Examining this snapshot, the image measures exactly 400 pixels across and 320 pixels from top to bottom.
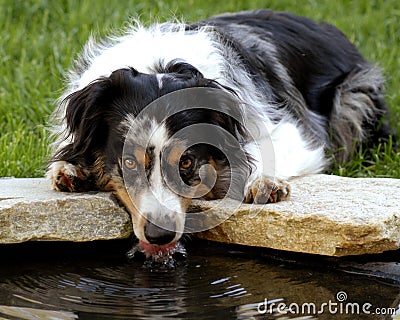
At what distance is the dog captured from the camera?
394cm

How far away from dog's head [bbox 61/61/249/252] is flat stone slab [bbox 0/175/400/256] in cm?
17

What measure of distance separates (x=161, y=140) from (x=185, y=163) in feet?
0.63

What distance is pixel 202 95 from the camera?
419 cm

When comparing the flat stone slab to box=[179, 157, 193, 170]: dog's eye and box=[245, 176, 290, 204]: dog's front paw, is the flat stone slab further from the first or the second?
box=[179, 157, 193, 170]: dog's eye

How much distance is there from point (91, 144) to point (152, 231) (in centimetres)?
79

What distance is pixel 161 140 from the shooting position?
12.8 ft

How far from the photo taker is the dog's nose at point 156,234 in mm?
3758

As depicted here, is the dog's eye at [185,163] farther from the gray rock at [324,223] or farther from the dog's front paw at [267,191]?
the dog's front paw at [267,191]

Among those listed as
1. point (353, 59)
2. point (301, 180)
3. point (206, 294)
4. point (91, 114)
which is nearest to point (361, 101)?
point (353, 59)

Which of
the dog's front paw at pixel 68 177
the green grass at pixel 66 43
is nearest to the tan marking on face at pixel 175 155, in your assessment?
the dog's front paw at pixel 68 177

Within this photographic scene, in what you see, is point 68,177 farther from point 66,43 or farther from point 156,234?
point 66,43

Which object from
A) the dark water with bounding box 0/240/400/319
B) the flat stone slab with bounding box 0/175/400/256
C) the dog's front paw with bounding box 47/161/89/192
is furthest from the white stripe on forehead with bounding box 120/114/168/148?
the dark water with bounding box 0/240/400/319

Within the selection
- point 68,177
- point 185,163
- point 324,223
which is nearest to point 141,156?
point 185,163

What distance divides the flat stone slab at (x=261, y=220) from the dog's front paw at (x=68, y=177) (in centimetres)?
8
